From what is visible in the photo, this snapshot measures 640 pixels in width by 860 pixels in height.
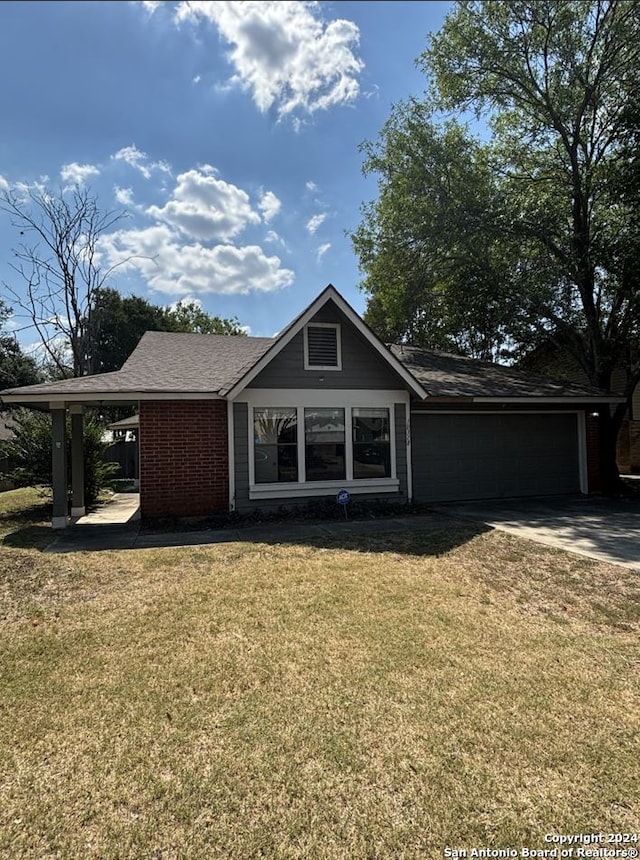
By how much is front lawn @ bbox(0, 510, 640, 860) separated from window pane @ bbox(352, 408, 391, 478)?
522 cm

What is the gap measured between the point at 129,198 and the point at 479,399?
15.8 meters

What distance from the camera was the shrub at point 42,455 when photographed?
12.1 meters

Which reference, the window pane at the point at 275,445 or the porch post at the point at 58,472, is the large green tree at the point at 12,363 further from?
the window pane at the point at 275,445

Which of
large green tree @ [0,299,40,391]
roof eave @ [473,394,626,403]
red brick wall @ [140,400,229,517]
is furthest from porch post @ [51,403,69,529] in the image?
large green tree @ [0,299,40,391]

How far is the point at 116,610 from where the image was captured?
16.5ft

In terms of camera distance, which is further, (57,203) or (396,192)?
(57,203)

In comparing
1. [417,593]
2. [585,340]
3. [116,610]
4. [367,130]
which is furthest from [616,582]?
[367,130]

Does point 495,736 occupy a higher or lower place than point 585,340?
lower

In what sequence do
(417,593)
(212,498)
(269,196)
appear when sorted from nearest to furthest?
(417,593)
(212,498)
(269,196)

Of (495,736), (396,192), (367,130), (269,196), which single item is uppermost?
(367,130)

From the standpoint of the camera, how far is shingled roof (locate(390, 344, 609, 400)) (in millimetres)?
11695

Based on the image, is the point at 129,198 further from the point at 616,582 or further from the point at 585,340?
the point at 616,582

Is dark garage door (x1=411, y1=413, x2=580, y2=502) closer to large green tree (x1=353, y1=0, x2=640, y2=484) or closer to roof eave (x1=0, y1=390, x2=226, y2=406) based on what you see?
large green tree (x1=353, y1=0, x2=640, y2=484)

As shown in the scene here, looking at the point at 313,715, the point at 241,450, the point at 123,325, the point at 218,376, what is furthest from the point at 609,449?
the point at 123,325
